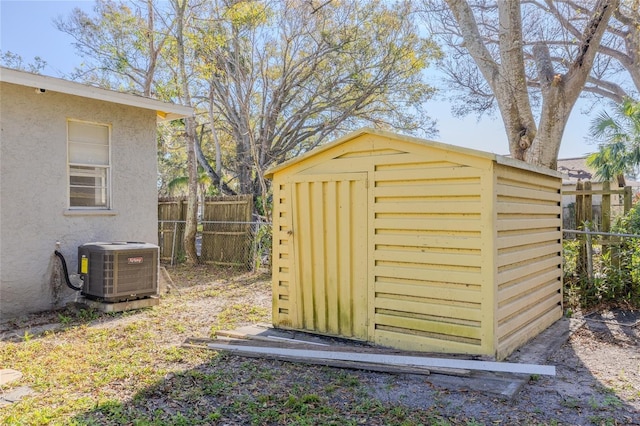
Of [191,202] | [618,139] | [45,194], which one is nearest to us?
[45,194]

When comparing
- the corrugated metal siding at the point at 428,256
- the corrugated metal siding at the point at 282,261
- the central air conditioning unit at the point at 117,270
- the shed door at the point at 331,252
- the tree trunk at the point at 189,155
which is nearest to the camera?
the corrugated metal siding at the point at 428,256

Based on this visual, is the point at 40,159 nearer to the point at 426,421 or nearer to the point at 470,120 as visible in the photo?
the point at 426,421

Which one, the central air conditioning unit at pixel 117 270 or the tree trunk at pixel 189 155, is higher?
the tree trunk at pixel 189 155

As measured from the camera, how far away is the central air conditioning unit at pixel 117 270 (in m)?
5.64

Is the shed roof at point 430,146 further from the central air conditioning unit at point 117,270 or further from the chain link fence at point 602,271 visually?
the central air conditioning unit at point 117,270

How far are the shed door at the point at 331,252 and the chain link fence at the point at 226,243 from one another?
14.7 feet

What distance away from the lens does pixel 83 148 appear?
634 cm

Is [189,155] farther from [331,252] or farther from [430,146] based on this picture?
[430,146]

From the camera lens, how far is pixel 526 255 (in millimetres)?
4406

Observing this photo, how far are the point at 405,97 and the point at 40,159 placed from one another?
1055cm

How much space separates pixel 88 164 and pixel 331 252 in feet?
13.3

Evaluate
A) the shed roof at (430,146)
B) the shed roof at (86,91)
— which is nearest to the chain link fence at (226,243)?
the shed roof at (86,91)

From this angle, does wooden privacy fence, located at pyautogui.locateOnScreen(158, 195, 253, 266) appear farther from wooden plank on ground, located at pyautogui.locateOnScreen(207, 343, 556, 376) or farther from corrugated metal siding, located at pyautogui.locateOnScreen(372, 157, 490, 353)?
corrugated metal siding, located at pyautogui.locateOnScreen(372, 157, 490, 353)

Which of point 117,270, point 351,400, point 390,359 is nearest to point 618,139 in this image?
point 390,359
